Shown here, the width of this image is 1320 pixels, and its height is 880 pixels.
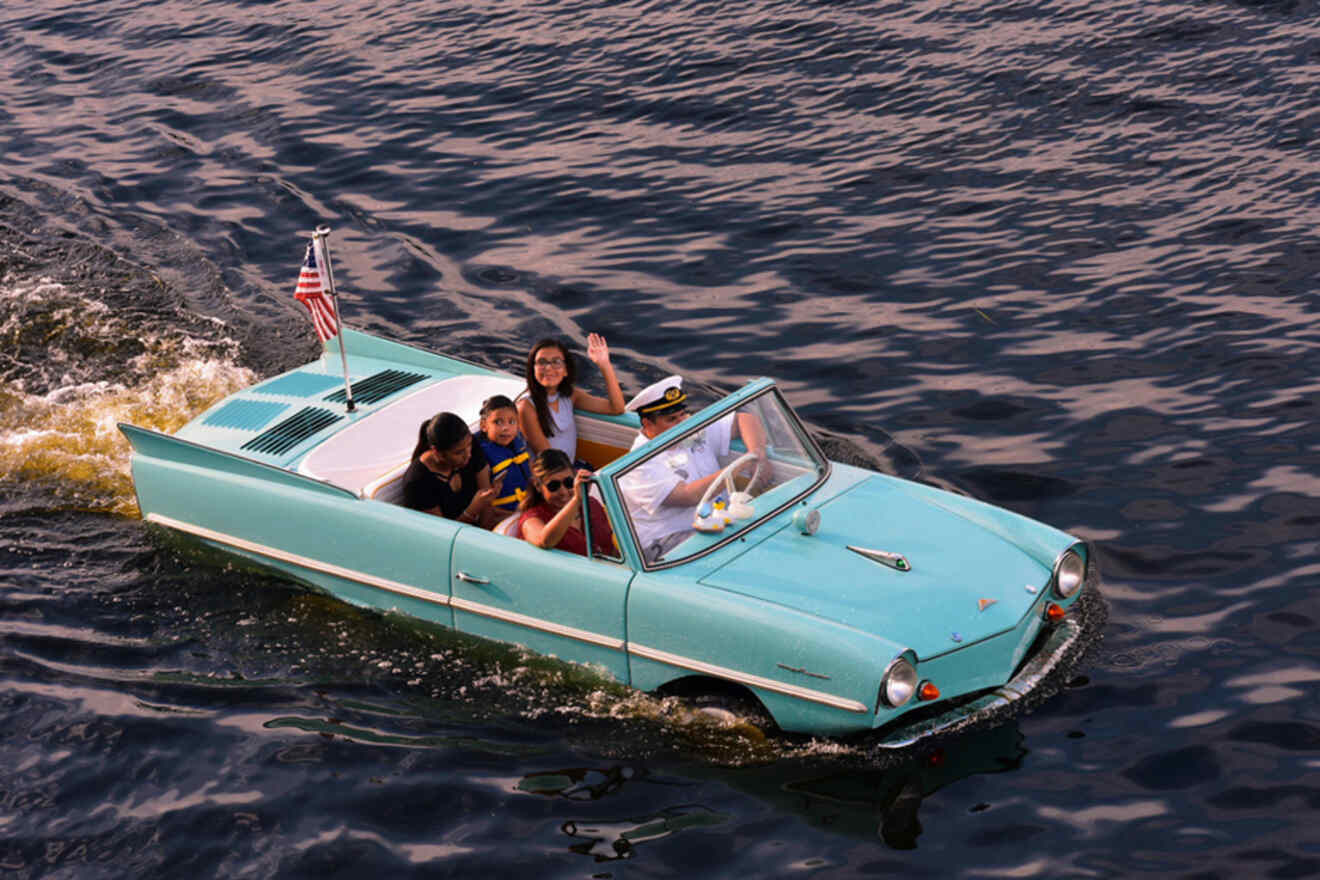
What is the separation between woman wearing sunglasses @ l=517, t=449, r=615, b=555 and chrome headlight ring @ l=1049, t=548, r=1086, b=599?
221 centimetres

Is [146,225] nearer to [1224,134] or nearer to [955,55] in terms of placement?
[955,55]

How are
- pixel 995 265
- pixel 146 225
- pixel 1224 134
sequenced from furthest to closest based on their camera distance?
pixel 146 225, pixel 1224 134, pixel 995 265

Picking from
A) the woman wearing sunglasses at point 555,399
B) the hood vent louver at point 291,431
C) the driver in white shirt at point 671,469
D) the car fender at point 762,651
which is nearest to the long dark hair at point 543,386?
the woman wearing sunglasses at point 555,399

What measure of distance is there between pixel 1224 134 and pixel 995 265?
10.7ft

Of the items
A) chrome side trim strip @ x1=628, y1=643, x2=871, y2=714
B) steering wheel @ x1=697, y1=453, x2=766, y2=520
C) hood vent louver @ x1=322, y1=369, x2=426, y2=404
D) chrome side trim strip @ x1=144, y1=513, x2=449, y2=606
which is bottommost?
chrome side trim strip @ x1=628, y1=643, x2=871, y2=714

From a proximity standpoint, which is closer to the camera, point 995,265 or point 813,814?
point 813,814

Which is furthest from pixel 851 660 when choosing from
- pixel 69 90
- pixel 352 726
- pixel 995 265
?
pixel 69 90

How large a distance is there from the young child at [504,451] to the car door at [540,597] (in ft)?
2.36

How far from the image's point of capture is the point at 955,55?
16.0 m

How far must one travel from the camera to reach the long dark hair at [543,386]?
28.1 feet

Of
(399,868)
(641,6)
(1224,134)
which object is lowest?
(399,868)

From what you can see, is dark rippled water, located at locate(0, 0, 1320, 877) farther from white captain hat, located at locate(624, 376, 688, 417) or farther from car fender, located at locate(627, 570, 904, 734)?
white captain hat, located at locate(624, 376, 688, 417)

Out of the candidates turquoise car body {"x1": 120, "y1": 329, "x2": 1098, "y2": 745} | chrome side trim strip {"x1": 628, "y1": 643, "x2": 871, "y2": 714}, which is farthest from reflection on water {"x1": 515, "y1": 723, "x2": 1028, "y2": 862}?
chrome side trim strip {"x1": 628, "y1": 643, "x2": 871, "y2": 714}

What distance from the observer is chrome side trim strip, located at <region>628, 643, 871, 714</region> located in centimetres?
630
